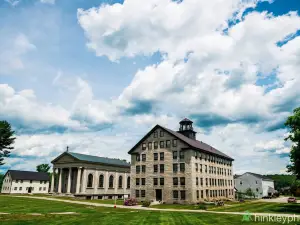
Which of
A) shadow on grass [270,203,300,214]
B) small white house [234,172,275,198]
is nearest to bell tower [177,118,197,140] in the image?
shadow on grass [270,203,300,214]

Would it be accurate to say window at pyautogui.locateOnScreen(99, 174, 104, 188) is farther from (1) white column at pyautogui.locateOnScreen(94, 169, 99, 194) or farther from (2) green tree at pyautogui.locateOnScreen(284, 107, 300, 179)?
(2) green tree at pyautogui.locateOnScreen(284, 107, 300, 179)

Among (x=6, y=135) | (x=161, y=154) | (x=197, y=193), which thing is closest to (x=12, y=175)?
(x=6, y=135)

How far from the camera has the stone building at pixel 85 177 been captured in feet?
235

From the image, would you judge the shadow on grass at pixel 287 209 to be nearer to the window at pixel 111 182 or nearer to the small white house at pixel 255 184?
the window at pixel 111 182

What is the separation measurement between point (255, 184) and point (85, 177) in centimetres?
7009

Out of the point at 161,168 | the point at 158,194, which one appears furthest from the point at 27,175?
the point at 161,168

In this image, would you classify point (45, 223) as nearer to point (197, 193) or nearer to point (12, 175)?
point (197, 193)

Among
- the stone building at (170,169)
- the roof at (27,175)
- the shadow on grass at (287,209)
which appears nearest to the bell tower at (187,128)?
the stone building at (170,169)

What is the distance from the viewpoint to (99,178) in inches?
3059

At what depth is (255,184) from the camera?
102938mm

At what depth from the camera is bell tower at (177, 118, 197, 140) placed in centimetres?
6806

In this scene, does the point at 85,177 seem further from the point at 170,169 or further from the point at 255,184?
the point at 255,184

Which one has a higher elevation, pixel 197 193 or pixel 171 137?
pixel 171 137

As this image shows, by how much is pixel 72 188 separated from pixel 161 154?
33039 mm
